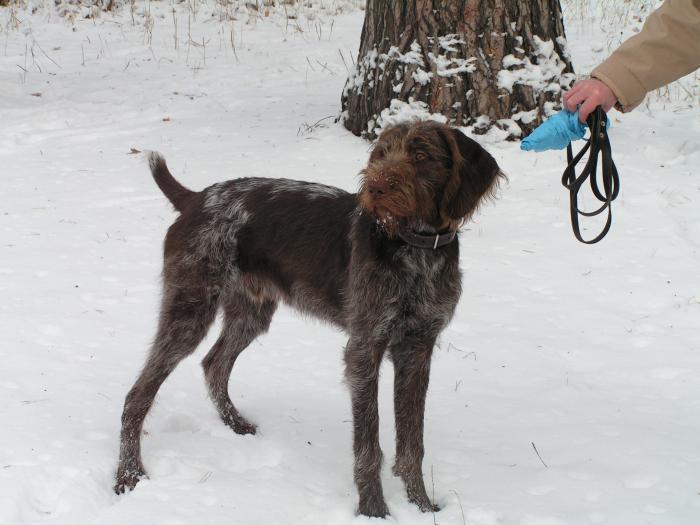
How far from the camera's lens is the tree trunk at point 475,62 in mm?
7430

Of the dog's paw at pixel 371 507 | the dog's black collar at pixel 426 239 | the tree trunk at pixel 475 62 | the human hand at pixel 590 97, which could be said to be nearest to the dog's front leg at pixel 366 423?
the dog's paw at pixel 371 507

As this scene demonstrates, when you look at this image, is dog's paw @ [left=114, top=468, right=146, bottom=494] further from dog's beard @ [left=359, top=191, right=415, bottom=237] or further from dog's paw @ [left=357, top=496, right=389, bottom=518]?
dog's beard @ [left=359, top=191, right=415, bottom=237]

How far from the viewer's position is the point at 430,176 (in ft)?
11.0

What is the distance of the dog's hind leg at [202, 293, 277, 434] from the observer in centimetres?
423

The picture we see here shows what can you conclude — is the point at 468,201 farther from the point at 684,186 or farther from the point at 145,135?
the point at 145,135

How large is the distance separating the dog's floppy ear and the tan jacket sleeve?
591mm

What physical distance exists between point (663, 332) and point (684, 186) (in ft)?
7.78

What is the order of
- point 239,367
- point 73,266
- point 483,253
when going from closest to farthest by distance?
point 239,367
point 73,266
point 483,253

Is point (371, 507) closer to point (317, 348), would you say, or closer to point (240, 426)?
point (240, 426)

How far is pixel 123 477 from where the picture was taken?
3600 mm

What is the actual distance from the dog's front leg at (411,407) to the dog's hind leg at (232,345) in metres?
0.95

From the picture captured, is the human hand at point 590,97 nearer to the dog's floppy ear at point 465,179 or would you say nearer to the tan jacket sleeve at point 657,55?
the tan jacket sleeve at point 657,55

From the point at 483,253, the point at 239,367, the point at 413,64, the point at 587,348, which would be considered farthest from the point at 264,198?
the point at 413,64

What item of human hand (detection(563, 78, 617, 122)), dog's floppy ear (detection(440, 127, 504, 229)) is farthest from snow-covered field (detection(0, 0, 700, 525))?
human hand (detection(563, 78, 617, 122))
